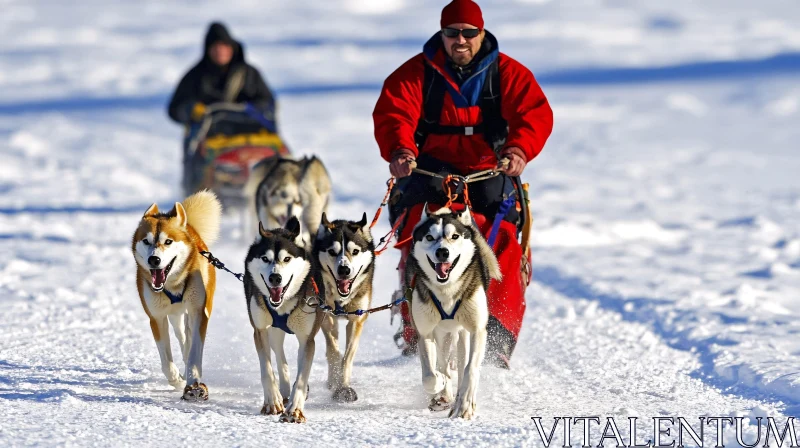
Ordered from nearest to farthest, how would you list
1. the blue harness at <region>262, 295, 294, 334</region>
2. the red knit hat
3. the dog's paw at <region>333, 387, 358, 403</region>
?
the blue harness at <region>262, 295, 294, 334</region>
the dog's paw at <region>333, 387, 358, 403</region>
the red knit hat

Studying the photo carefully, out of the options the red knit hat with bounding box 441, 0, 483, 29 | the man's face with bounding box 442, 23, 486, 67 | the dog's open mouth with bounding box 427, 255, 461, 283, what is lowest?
the dog's open mouth with bounding box 427, 255, 461, 283

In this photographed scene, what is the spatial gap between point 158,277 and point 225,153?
441 cm

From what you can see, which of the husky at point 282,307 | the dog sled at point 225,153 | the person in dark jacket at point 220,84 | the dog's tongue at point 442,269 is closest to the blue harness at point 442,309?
the dog's tongue at point 442,269

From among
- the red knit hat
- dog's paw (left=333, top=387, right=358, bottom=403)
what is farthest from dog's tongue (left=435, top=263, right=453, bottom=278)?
the red knit hat

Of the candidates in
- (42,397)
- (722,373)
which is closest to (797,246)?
(722,373)

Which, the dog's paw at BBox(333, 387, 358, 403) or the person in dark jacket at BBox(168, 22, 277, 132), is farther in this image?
the person in dark jacket at BBox(168, 22, 277, 132)

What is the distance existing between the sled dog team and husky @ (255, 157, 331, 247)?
231cm

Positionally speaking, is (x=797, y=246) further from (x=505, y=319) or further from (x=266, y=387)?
(x=266, y=387)

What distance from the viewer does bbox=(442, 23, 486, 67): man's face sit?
441cm

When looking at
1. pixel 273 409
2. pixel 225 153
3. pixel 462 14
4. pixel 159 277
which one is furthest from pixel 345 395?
pixel 225 153

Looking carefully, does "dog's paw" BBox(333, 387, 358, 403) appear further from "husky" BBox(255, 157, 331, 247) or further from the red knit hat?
"husky" BBox(255, 157, 331, 247)

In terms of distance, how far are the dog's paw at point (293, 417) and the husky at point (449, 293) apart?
0.48 metres

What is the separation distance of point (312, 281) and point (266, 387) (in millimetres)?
416

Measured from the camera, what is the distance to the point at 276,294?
3.79 m
